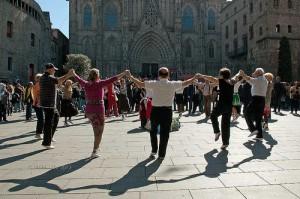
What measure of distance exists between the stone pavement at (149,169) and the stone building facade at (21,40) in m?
25.3

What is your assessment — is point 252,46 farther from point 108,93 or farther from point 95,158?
point 95,158

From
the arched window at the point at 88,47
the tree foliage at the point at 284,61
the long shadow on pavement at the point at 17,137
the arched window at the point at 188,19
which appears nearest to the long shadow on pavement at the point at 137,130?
the long shadow on pavement at the point at 17,137

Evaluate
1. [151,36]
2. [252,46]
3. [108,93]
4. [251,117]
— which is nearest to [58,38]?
[151,36]

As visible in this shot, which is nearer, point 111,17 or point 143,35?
point 143,35

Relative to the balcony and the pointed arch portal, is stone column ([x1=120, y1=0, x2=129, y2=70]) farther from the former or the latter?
the balcony

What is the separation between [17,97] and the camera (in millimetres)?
21484

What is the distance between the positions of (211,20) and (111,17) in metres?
13.9

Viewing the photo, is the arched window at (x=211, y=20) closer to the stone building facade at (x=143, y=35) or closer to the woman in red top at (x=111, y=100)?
the stone building facade at (x=143, y=35)

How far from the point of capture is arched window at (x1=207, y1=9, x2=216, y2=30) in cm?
5559

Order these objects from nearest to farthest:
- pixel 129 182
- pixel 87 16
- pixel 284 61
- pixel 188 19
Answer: pixel 129 182 → pixel 284 61 → pixel 87 16 → pixel 188 19

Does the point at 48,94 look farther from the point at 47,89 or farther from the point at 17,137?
the point at 17,137

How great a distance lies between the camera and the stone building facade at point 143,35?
52.5 m

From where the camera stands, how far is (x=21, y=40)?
36.9m

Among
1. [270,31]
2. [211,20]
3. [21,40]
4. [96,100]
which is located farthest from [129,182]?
[211,20]
